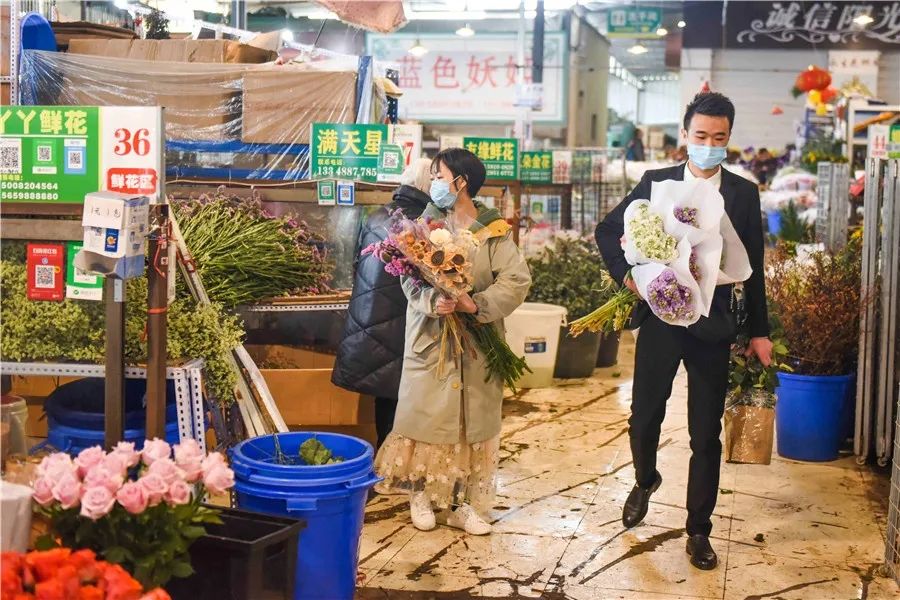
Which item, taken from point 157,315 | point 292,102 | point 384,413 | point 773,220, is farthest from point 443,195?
point 773,220

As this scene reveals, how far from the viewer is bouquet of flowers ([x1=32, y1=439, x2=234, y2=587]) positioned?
2.43 metres

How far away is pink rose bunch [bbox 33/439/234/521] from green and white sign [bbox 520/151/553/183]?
7835mm

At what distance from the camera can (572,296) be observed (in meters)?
7.94

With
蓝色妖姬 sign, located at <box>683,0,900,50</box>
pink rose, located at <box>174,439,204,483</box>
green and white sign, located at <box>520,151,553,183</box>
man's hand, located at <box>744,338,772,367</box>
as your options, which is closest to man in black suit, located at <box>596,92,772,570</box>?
man's hand, located at <box>744,338,772,367</box>

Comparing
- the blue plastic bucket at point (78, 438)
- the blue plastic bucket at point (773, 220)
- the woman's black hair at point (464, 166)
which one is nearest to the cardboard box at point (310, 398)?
the woman's black hair at point (464, 166)

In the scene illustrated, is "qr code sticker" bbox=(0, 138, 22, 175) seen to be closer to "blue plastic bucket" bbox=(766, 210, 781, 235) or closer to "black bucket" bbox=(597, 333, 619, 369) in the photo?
"black bucket" bbox=(597, 333, 619, 369)

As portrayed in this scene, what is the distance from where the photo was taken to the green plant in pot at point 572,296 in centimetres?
784

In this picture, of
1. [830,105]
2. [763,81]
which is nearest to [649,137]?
[763,81]

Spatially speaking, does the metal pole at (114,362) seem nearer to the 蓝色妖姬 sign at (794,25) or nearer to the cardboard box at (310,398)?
the cardboard box at (310,398)

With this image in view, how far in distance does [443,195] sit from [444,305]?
19.4 inches

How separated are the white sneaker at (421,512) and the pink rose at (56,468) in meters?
2.15

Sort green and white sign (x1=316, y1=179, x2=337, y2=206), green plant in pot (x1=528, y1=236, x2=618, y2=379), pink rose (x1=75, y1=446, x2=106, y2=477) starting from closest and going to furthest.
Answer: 1. pink rose (x1=75, y1=446, x2=106, y2=477)
2. green and white sign (x1=316, y1=179, x2=337, y2=206)
3. green plant in pot (x1=528, y1=236, x2=618, y2=379)

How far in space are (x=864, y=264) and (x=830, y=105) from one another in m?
9.91

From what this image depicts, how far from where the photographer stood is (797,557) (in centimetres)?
429
